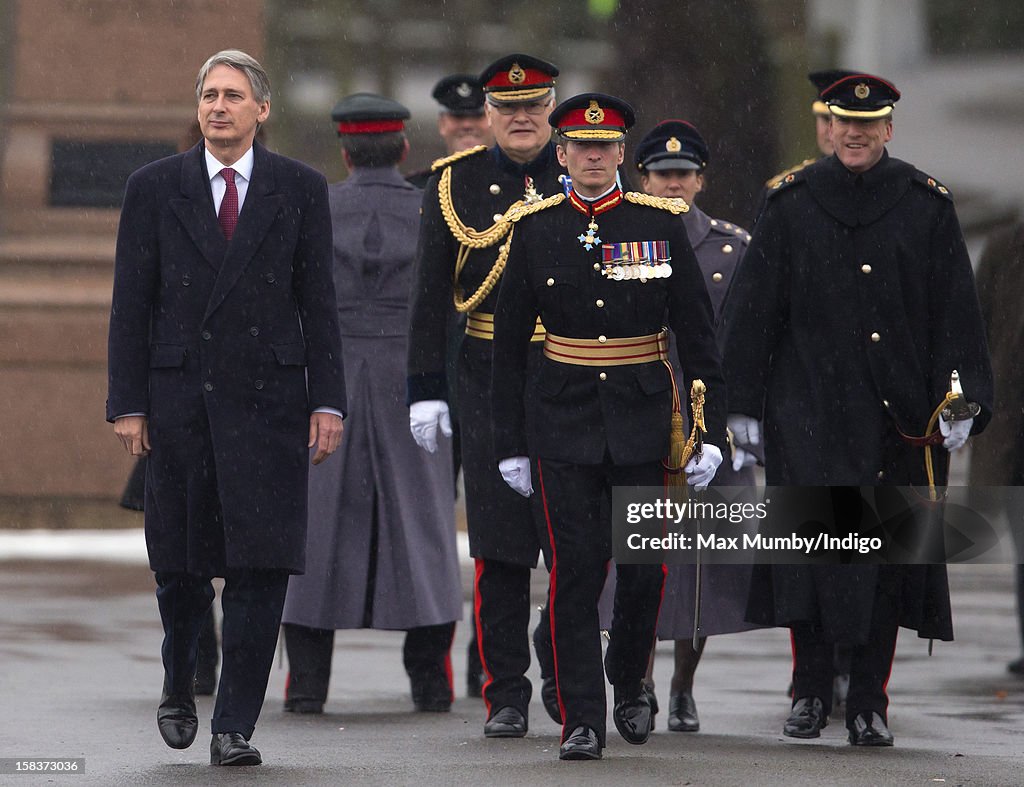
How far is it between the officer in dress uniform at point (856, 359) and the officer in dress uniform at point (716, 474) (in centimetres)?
33

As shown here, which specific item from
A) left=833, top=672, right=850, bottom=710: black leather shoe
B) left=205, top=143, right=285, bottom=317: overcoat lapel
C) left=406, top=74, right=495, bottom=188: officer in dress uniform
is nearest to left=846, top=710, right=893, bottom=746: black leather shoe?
left=833, top=672, right=850, bottom=710: black leather shoe

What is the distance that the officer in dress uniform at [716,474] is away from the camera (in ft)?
28.2

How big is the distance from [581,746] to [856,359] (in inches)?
63.1

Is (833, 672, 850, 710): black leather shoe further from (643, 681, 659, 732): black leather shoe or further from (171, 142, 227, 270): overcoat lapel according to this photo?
(171, 142, 227, 270): overcoat lapel

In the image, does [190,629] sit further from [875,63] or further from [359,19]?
[875,63]

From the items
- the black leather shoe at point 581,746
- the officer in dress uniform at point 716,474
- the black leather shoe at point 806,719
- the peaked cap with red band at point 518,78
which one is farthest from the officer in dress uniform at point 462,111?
the black leather shoe at point 581,746

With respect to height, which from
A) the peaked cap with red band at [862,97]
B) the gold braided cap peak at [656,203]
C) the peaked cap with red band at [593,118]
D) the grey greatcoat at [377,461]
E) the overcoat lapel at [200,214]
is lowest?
the grey greatcoat at [377,461]

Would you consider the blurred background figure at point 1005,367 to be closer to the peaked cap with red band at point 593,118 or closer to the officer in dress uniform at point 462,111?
the officer in dress uniform at point 462,111

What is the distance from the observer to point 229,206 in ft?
24.3

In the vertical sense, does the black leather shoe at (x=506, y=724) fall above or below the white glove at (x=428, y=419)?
below

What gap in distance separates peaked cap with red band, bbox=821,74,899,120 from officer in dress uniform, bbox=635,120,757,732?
718 millimetres

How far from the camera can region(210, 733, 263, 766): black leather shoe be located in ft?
23.4

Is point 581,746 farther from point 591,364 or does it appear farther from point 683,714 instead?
point 683,714

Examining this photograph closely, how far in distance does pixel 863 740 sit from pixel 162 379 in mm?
2426
